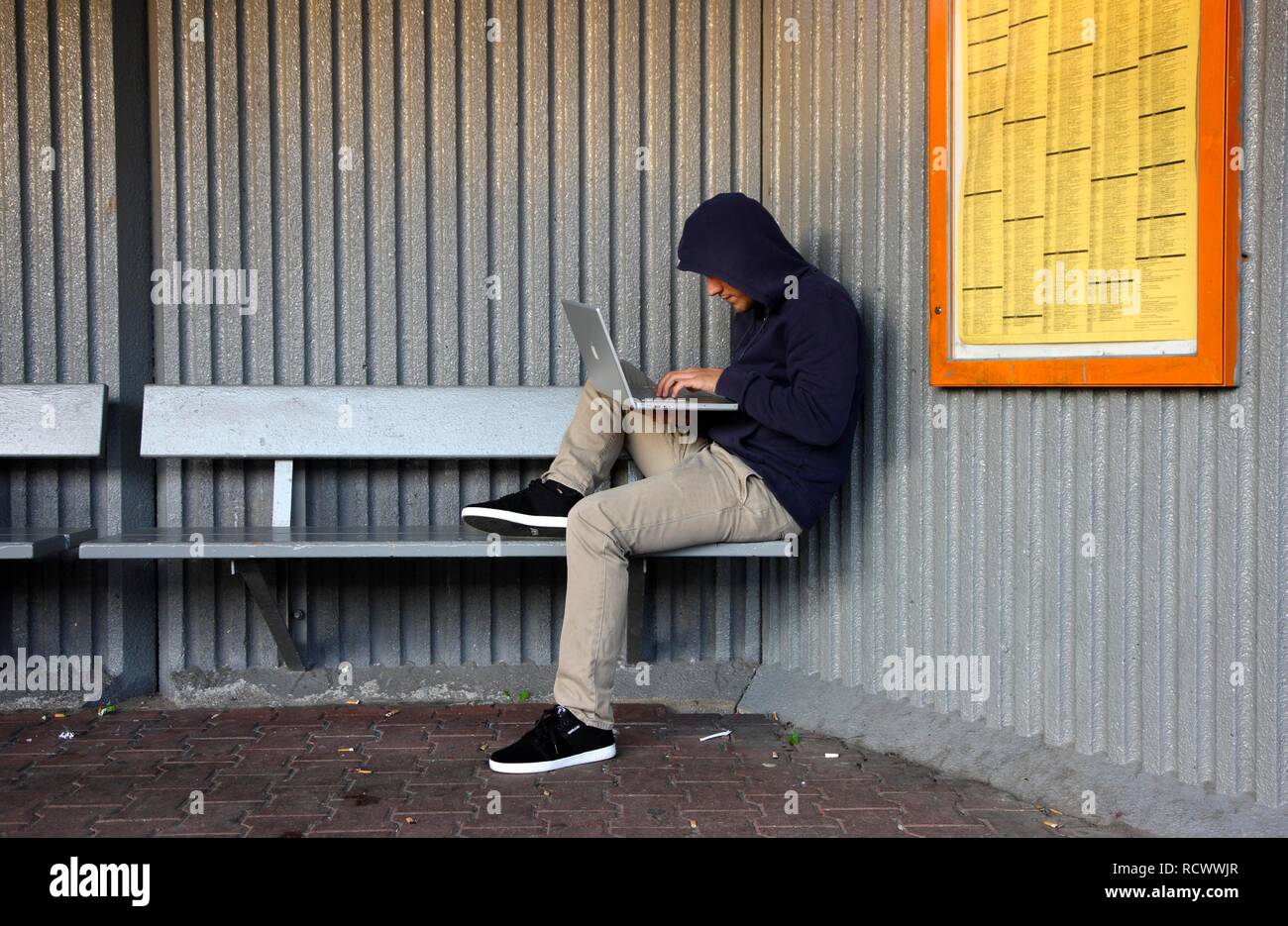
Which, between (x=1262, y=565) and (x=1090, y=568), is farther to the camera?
(x=1090, y=568)

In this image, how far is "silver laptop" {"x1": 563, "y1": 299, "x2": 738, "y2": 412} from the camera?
4582 mm

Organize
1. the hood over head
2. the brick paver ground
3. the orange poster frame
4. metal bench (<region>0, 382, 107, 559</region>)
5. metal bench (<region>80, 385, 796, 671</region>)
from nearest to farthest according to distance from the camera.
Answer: the orange poster frame
the brick paver ground
the hood over head
metal bench (<region>0, 382, 107, 559</region>)
metal bench (<region>80, 385, 796, 671</region>)

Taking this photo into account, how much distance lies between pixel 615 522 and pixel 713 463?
1.54 ft

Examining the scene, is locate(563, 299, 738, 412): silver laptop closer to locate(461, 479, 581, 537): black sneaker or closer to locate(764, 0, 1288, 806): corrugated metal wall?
locate(461, 479, 581, 537): black sneaker

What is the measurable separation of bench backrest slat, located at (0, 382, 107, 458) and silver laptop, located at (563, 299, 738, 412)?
1934 millimetres

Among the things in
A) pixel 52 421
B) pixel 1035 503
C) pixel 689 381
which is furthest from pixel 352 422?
pixel 1035 503

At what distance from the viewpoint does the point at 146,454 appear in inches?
210

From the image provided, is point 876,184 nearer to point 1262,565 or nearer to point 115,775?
point 1262,565

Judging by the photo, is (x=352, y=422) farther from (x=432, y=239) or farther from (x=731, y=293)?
(x=731, y=293)

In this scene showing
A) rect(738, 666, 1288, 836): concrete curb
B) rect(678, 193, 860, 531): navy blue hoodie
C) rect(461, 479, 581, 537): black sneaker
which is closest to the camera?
rect(738, 666, 1288, 836): concrete curb

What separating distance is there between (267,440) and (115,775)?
1.47 metres

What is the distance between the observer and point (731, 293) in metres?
4.93

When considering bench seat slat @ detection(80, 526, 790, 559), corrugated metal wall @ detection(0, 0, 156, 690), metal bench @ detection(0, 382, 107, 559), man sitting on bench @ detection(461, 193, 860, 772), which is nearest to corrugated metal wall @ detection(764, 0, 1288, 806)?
man sitting on bench @ detection(461, 193, 860, 772)
